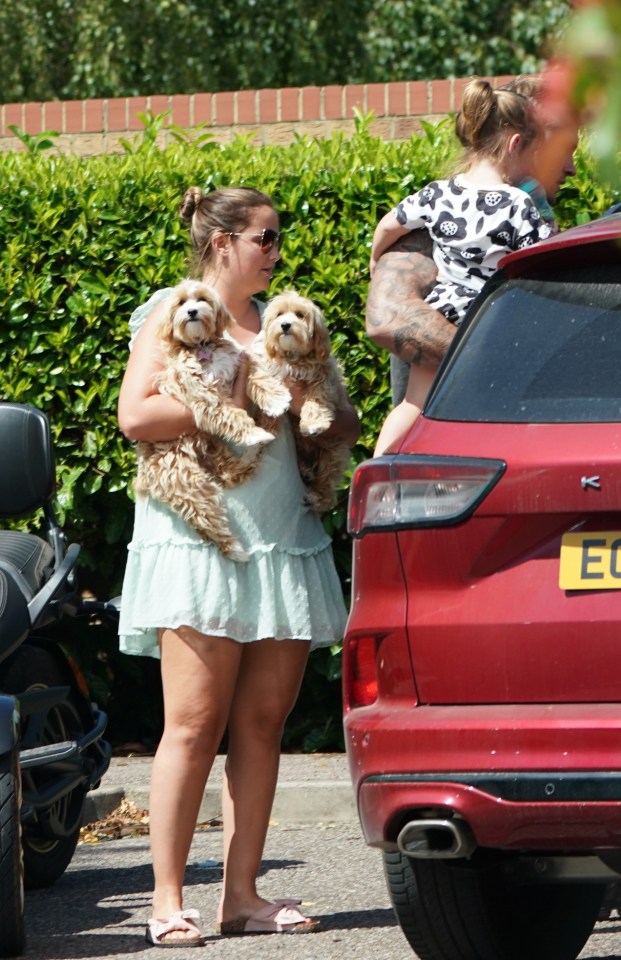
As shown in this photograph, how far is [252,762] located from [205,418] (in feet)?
3.17

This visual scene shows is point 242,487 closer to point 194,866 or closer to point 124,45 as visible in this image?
point 194,866

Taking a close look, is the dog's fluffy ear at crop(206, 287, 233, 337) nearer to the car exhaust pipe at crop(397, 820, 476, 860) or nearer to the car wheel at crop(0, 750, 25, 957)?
the car wheel at crop(0, 750, 25, 957)

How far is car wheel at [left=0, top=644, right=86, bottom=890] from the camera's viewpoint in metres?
4.73

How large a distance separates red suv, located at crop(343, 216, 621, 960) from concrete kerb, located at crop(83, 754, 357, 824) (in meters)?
3.01

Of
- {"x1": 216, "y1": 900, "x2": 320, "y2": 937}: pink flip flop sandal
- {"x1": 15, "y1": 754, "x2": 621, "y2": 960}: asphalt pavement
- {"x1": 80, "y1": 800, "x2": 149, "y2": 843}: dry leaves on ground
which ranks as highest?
{"x1": 216, "y1": 900, "x2": 320, "y2": 937}: pink flip flop sandal

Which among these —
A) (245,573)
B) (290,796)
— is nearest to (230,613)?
(245,573)

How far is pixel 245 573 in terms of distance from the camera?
4.35m

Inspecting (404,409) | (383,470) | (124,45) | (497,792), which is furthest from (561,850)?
(124,45)

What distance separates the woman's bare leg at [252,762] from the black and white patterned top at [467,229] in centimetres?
110

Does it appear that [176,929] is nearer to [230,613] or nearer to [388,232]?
[230,613]

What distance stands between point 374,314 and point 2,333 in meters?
2.91

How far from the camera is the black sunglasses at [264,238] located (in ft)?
14.7

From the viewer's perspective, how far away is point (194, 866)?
556 centimetres

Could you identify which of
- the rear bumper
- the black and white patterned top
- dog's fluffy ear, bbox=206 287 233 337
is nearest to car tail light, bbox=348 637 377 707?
the rear bumper
